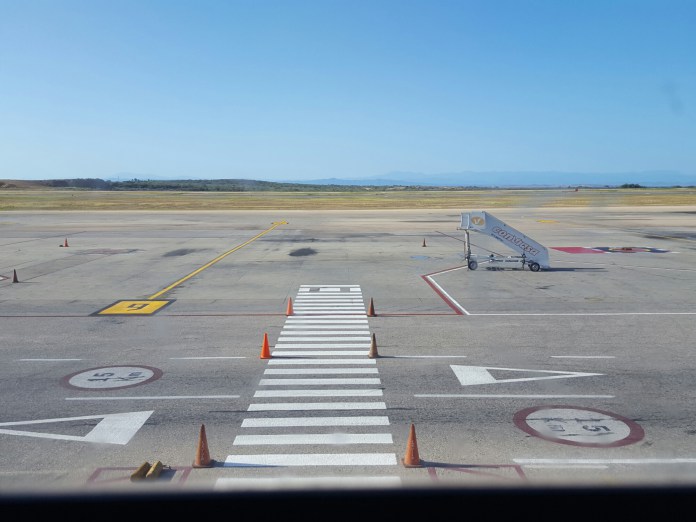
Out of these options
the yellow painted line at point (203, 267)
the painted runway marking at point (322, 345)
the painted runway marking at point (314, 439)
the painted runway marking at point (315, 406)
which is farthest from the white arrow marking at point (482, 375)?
the yellow painted line at point (203, 267)

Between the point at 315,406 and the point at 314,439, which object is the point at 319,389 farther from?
the point at 314,439

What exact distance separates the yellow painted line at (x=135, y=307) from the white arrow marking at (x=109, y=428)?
10562 millimetres

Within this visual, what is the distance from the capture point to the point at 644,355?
15852 mm

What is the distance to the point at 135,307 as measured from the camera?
22797 mm

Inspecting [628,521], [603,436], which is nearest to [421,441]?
[603,436]

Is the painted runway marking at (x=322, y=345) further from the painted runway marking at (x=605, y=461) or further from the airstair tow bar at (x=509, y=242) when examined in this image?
the airstair tow bar at (x=509, y=242)

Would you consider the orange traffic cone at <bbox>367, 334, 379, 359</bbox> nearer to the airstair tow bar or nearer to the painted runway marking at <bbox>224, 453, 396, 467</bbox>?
the painted runway marking at <bbox>224, 453, 396, 467</bbox>

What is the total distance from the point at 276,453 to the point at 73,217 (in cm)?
7505

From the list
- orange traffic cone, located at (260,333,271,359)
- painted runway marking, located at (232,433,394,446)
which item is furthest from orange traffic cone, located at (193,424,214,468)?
orange traffic cone, located at (260,333,271,359)

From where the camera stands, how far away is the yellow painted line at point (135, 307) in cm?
2186

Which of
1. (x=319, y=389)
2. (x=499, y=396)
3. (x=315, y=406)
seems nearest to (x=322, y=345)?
(x=319, y=389)

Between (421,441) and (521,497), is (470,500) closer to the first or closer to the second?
(521,497)

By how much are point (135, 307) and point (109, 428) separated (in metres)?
12.5

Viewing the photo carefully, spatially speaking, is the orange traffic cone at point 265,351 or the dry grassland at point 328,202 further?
the dry grassland at point 328,202
